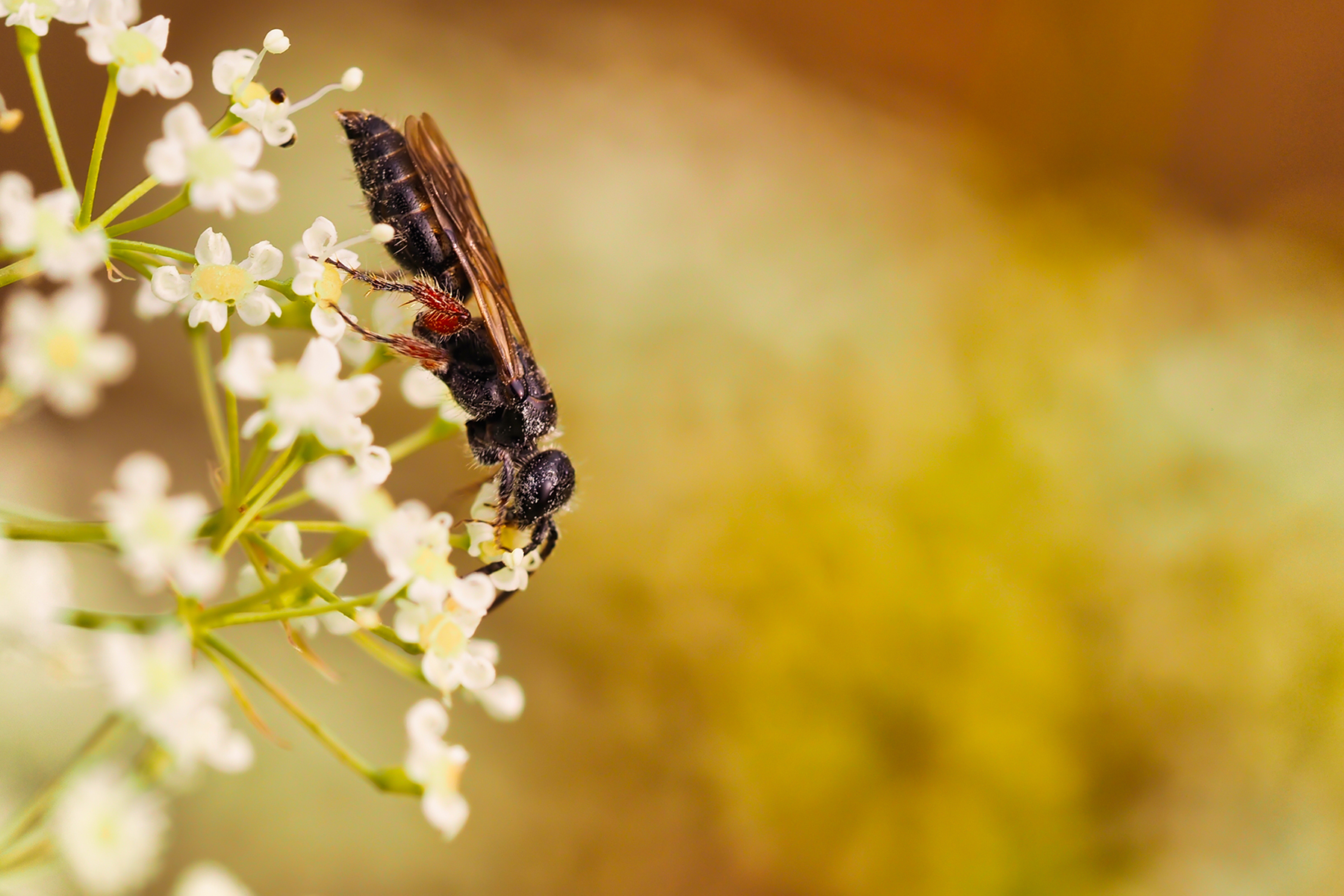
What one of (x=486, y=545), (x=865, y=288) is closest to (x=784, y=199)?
(x=865, y=288)

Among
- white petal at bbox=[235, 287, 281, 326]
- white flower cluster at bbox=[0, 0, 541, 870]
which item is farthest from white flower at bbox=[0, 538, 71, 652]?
white petal at bbox=[235, 287, 281, 326]

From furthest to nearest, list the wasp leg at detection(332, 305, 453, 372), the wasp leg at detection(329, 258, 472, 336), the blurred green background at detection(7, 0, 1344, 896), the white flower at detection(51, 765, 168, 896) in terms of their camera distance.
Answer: the blurred green background at detection(7, 0, 1344, 896) → the wasp leg at detection(329, 258, 472, 336) → the wasp leg at detection(332, 305, 453, 372) → the white flower at detection(51, 765, 168, 896)

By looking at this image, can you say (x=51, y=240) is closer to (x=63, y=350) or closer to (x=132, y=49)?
(x=63, y=350)

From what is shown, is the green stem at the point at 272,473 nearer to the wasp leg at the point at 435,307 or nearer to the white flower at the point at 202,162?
the white flower at the point at 202,162

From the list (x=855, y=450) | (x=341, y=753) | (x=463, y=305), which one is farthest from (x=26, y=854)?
(x=855, y=450)

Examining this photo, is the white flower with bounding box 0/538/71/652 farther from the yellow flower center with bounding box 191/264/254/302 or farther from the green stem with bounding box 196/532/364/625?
the yellow flower center with bounding box 191/264/254/302

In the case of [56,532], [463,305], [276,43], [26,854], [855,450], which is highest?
[855,450]

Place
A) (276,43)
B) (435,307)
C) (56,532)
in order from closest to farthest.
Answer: (56,532), (276,43), (435,307)

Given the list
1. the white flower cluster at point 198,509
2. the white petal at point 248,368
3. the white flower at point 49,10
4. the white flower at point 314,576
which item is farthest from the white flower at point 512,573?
the white flower at point 49,10
